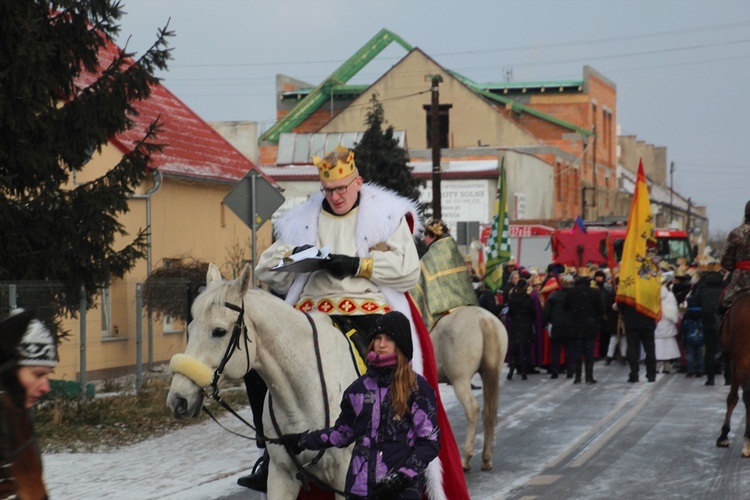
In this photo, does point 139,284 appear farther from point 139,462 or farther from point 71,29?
point 139,462

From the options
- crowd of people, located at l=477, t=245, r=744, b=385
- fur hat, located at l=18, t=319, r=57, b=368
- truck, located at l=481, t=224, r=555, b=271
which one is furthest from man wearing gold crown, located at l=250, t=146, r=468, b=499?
truck, located at l=481, t=224, r=555, b=271

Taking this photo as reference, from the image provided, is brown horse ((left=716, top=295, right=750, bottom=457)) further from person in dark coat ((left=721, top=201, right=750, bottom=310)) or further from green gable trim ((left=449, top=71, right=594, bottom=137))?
green gable trim ((left=449, top=71, right=594, bottom=137))

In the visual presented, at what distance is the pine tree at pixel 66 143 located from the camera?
15023 millimetres

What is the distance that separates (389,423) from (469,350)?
6.91m

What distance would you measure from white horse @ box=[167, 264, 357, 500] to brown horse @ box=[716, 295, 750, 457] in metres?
6.97

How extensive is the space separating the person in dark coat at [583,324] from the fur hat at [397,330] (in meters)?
16.0

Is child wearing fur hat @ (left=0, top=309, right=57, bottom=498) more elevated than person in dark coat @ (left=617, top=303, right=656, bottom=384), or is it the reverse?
child wearing fur hat @ (left=0, top=309, right=57, bottom=498)

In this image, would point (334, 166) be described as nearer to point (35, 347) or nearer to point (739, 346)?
point (35, 347)

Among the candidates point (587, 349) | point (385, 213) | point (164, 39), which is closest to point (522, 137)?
point (587, 349)

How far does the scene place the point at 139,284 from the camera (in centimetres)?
1961

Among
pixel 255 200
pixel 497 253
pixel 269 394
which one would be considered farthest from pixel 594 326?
pixel 269 394

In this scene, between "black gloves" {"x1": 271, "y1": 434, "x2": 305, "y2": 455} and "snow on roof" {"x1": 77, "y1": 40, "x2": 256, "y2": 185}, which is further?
"snow on roof" {"x1": 77, "y1": 40, "x2": 256, "y2": 185}

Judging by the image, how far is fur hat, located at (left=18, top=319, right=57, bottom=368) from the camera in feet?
15.3

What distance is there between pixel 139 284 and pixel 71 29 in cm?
511
